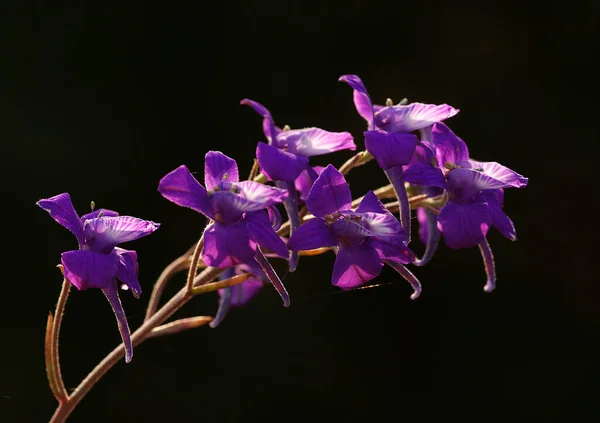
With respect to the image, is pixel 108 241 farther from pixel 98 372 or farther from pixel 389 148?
pixel 389 148

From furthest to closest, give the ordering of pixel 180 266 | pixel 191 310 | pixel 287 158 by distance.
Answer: pixel 191 310 → pixel 180 266 → pixel 287 158

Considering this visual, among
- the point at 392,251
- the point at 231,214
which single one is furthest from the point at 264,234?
the point at 392,251

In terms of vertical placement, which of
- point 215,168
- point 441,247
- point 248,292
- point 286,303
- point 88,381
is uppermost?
point 215,168

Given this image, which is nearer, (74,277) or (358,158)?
(74,277)

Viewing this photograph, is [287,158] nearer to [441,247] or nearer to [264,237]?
[264,237]

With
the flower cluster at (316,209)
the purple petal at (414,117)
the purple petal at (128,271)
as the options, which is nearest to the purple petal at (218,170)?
the flower cluster at (316,209)

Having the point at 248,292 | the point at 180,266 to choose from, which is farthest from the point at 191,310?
the point at 180,266

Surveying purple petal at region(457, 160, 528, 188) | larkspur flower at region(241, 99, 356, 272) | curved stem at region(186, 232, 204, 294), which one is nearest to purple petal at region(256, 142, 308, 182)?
larkspur flower at region(241, 99, 356, 272)
